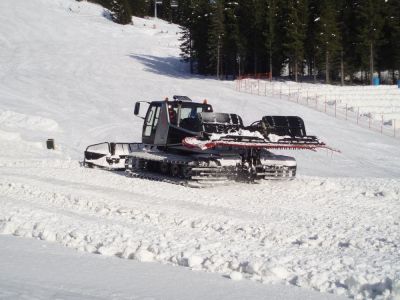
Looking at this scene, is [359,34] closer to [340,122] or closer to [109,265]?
[340,122]

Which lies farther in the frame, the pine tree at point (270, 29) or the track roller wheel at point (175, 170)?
the pine tree at point (270, 29)

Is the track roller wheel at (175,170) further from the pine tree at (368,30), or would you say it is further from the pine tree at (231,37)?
the pine tree at (231,37)

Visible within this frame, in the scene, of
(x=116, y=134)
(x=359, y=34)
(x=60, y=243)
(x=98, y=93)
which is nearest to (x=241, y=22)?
(x=359, y=34)

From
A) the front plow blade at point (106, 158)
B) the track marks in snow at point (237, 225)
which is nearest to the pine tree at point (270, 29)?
the front plow blade at point (106, 158)

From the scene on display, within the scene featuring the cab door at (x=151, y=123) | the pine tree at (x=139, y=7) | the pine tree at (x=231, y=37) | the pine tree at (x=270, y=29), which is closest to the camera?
the cab door at (x=151, y=123)

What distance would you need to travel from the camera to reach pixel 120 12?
101812 millimetres

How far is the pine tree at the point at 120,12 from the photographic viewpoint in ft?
335

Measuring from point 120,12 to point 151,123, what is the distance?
298ft

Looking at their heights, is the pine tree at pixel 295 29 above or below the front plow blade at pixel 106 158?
above

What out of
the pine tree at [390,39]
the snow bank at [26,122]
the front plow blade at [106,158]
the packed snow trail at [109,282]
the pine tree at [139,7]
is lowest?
the front plow blade at [106,158]

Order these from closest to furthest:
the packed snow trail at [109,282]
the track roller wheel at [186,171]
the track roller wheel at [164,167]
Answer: the packed snow trail at [109,282] < the track roller wheel at [186,171] < the track roller wheel at [164,167]

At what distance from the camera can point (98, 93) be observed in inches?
1528

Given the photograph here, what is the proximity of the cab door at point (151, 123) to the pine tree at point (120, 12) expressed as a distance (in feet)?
296

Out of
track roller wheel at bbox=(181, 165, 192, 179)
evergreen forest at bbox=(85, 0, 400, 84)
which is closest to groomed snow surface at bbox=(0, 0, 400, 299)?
track roller wheel at bbox=(181, 165, 192, 179)
